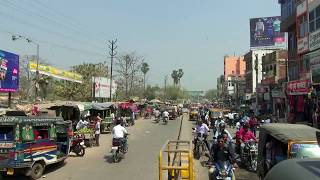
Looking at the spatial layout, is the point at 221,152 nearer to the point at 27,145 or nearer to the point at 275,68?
the point at 27,145

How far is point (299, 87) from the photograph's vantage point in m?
39.8

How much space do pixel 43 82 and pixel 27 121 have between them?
4856 cm

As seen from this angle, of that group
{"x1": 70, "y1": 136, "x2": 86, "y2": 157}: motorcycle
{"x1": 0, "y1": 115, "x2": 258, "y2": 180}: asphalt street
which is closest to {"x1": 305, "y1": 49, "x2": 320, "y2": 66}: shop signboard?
{"x1": 0, "y1": 115, "x2": 258, "y2": 180}: asphalt street

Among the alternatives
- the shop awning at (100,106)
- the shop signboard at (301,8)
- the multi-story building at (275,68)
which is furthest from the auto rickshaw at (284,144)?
the multi-story building at (275,68)

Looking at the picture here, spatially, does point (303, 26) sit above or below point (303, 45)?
above

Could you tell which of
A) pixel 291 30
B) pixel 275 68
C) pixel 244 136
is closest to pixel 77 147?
pixel 244 136

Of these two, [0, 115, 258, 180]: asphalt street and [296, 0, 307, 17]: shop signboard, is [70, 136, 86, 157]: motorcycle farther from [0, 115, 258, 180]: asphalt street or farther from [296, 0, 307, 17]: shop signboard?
[296, 0, 307, 17]: shop signboard

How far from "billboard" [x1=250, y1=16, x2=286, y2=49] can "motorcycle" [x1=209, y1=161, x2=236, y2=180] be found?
8751 centimetres

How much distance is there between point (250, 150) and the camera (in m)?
16.1

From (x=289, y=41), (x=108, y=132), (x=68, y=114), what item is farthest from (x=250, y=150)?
(x=289, y=41)

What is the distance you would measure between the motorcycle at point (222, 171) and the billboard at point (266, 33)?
87.5 m

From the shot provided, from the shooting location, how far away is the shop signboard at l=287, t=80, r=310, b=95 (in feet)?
123

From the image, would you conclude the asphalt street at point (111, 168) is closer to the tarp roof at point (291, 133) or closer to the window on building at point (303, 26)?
the tarp roof at point (291, 133)

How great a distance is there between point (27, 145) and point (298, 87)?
2936 cm
